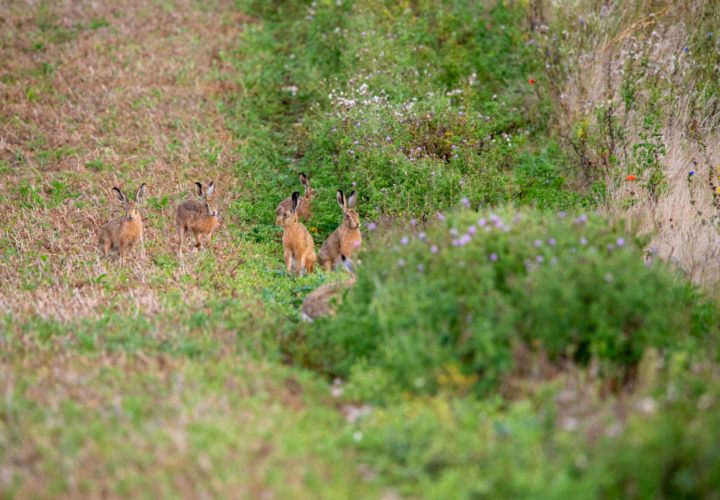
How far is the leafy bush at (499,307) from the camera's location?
542 centimetres

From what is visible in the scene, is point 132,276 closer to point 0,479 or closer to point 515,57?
point 0,479

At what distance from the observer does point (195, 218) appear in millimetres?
10023

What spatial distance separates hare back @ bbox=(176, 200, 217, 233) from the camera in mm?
10008

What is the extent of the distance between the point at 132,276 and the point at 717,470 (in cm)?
662

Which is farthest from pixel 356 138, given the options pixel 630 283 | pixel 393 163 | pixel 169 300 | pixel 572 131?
pixel 630 283

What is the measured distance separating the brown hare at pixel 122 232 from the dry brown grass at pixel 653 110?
6.01 m

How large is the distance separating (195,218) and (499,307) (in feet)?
18.3

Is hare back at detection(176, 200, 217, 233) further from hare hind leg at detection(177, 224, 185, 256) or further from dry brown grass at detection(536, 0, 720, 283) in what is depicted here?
dry brown grass at detection(536, 0, 720, 283)

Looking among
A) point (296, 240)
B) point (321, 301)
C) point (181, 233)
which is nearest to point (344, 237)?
point (296, 240)

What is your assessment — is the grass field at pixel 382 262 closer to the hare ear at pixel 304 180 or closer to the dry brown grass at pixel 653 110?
the dry brown grass at pixel 653 110

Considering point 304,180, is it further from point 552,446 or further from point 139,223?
point 552,446

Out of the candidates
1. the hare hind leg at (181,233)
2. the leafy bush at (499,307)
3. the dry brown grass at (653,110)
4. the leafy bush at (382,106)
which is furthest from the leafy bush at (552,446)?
the hare hind leg at (181,233)

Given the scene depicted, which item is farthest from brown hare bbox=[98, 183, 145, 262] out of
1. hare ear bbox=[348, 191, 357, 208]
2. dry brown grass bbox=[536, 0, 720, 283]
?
A: dry brown grass bbox=[536, 0, 720, 283]

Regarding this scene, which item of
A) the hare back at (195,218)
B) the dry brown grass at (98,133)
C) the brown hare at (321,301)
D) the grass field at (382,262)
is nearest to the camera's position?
the grass field at (382,262)
